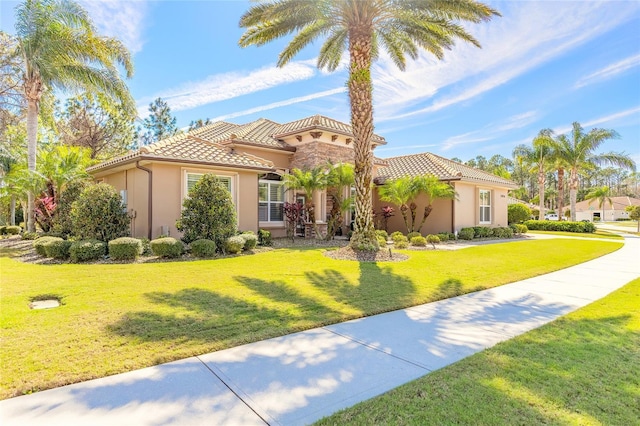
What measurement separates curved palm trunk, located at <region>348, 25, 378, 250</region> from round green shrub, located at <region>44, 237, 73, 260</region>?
9.64 metres

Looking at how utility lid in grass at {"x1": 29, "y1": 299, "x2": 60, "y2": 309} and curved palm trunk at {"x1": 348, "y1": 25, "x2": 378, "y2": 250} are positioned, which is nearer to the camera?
utility lid in grass at {"x1": 29, "y1": 299, "x2": 60, "y2": 309}

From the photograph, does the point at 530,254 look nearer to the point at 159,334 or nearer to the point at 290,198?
the point at 290,198

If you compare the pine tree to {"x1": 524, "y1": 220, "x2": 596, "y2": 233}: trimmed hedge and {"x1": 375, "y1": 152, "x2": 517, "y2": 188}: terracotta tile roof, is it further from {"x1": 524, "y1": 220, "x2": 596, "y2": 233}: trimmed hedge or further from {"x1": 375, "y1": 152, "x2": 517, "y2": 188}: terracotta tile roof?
{"x1": 524, "y1": 220, "x2": 596, "y2": 233}: trimmed hedge

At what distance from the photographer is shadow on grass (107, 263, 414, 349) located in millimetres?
5105

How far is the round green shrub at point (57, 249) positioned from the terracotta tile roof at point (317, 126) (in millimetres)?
12833

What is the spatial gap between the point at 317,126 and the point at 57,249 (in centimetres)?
1330

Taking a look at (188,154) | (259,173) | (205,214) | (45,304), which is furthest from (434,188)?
(45,304)

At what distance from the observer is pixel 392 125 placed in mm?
29781

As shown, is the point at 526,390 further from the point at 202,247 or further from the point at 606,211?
the point at 606,211

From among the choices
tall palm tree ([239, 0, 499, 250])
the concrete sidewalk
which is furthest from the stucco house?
the concrete sidewalk

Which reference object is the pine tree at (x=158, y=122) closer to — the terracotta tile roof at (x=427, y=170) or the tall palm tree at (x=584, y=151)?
the terracotta tile roof at (x=427, y=170)

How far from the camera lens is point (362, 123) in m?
13.4

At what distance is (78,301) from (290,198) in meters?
14.2

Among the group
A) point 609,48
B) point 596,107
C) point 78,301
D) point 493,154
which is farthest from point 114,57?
point 493,154
